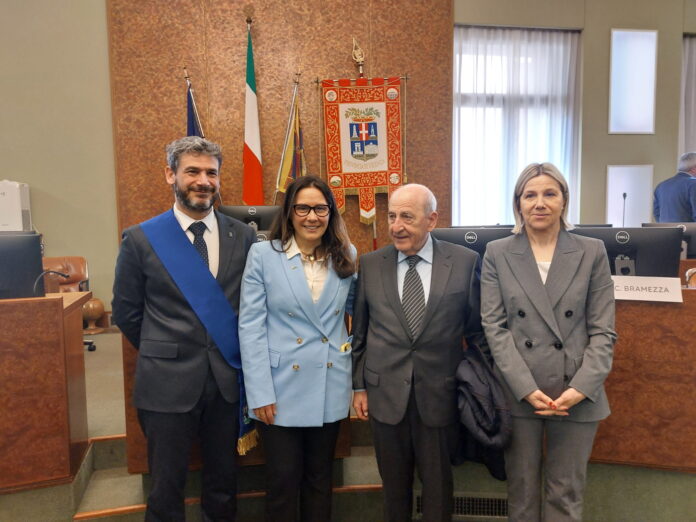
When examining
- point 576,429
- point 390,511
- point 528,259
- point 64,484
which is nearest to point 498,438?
point 576,429

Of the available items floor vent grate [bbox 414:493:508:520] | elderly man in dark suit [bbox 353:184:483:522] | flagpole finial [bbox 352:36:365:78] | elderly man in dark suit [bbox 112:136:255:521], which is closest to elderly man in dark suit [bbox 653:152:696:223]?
flagpole finial [bbox 352:36:365:78]

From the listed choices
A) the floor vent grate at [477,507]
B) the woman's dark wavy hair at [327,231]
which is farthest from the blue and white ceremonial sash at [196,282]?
the floor vent grate at [477,507]

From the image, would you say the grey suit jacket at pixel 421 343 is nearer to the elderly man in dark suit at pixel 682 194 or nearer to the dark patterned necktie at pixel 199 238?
the dark patterned necktie at pixel 199 238

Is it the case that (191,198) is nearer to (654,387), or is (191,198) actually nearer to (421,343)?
(421,343)

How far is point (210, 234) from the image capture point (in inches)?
76.6

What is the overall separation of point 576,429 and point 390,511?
2.30ft

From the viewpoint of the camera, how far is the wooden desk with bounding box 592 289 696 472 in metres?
2.17

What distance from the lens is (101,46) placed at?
5.47 meters

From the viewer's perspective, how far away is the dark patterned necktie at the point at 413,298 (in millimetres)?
1770

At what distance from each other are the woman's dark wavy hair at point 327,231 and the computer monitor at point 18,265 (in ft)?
3.52

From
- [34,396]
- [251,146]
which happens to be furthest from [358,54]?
[34,396]

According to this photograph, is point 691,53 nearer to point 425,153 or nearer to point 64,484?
point 425,153

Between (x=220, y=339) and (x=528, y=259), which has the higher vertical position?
(x=528, y=259)

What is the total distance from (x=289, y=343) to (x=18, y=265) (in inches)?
48.4
